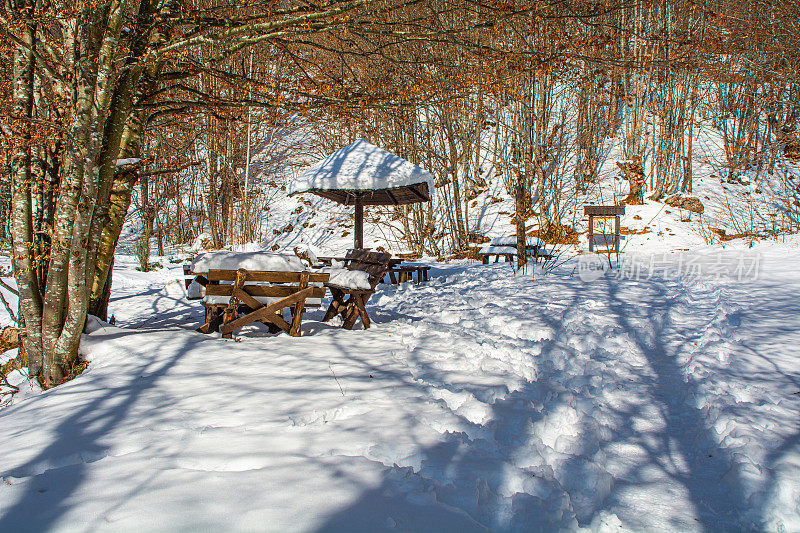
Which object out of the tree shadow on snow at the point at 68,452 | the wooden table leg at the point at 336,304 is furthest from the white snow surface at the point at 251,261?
the tree shadow on snow at the point at 68,452

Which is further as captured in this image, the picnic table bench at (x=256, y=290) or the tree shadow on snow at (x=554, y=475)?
the picnic table bench at (x=256, y=290)

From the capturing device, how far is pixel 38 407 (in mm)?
2811

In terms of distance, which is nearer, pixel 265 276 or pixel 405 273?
pixel 265 276

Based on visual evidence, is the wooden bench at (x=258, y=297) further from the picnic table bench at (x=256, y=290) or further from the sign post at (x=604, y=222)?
the sign post at (x=604, y=222)

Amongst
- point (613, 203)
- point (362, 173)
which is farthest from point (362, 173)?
point (613, 203)

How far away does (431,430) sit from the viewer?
2.25 meters

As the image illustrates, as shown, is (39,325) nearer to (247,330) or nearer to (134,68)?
(247,330)

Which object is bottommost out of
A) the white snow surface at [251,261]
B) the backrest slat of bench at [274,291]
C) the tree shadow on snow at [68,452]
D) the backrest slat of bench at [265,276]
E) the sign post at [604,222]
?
the tree shadow on snow at [68,452]

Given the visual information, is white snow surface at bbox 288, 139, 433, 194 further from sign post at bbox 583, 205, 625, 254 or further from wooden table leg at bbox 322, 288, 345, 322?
sign post at bbox 583, 205, 625, 254

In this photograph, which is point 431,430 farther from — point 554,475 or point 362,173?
point 362,173

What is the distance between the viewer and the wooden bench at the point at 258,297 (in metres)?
4.54

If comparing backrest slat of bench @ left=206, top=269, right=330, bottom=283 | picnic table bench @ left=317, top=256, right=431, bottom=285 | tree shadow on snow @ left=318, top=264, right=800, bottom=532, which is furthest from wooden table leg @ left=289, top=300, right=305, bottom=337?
picnic table bench @ left=317, top=256, right=431, bottom=285

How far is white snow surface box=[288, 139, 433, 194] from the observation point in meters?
7.21

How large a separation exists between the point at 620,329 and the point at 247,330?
4076mm
